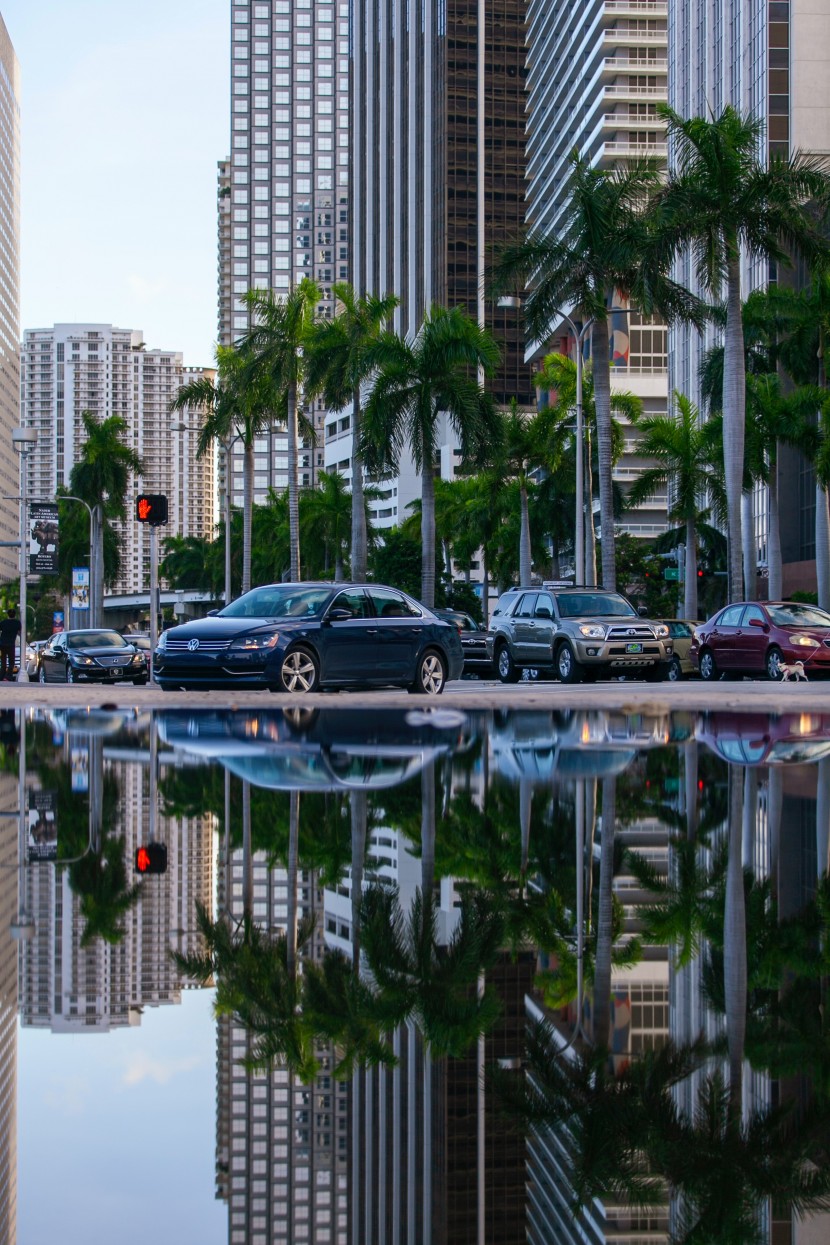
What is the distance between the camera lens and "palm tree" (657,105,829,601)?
3975 centimetres

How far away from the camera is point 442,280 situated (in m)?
157

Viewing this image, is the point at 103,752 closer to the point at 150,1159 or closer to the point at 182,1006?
the point at 182,1006

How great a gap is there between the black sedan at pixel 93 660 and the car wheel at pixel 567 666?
14.7m

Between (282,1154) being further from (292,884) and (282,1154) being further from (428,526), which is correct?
(428,526)

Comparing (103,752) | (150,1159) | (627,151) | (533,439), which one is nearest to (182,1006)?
(150,1159)

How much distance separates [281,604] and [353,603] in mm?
986

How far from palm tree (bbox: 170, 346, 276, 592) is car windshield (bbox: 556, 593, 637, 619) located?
89.0ft

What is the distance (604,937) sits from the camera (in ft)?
16.5

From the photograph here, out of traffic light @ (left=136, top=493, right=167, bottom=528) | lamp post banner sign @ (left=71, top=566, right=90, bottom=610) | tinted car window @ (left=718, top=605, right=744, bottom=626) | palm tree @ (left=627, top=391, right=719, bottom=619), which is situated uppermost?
palm tree @ (left=627, top=391, right=719, bottom=619)

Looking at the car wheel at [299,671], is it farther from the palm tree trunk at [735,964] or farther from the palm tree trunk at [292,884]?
the palm tree trunk at [735,964]

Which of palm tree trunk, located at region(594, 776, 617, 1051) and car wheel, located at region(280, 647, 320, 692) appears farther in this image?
car wheel, located at region(280, 647, 320, 692)

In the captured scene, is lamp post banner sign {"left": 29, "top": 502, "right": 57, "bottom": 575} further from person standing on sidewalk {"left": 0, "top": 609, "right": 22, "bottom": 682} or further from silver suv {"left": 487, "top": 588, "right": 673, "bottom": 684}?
silver suv {"left": 487, "top": 588, "right": 673, "bottom": 684}

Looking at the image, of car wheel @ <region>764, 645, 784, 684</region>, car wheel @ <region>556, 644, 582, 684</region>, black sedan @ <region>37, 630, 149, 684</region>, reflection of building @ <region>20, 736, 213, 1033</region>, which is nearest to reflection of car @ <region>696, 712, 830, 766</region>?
reflection of building @ <region>20, 736, 213, 1033</region>

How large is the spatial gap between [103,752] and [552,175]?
12102cm
